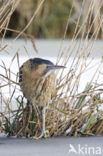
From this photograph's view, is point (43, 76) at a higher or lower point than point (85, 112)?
higher

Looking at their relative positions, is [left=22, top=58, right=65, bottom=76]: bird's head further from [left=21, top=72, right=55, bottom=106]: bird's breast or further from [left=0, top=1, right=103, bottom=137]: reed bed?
[left=0, top=1, right=103, bottom=137]: reed bed

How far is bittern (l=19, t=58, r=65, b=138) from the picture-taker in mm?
2379

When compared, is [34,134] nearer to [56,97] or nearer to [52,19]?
[56,97]

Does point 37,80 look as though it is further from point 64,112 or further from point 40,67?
point 64,112

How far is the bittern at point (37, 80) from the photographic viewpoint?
2379 mm

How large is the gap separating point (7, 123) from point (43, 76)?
41 centimetres

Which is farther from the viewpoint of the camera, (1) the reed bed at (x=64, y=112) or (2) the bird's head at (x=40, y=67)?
(1) the reed bed at (x=64, y=112)

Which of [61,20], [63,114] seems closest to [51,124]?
[63,114]

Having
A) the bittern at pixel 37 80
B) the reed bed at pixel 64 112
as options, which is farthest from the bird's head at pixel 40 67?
the reed bed at pixel 64 112

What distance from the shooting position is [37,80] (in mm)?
2393

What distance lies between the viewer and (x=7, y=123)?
266 centimetres

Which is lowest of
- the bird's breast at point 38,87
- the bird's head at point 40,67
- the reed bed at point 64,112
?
the reed bed at point 64,112

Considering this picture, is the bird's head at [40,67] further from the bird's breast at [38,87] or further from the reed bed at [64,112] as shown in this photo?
the reed bed at [64,112]

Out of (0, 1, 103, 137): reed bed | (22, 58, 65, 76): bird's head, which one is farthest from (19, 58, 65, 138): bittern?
(0, 1, 103, 137): reed bed
